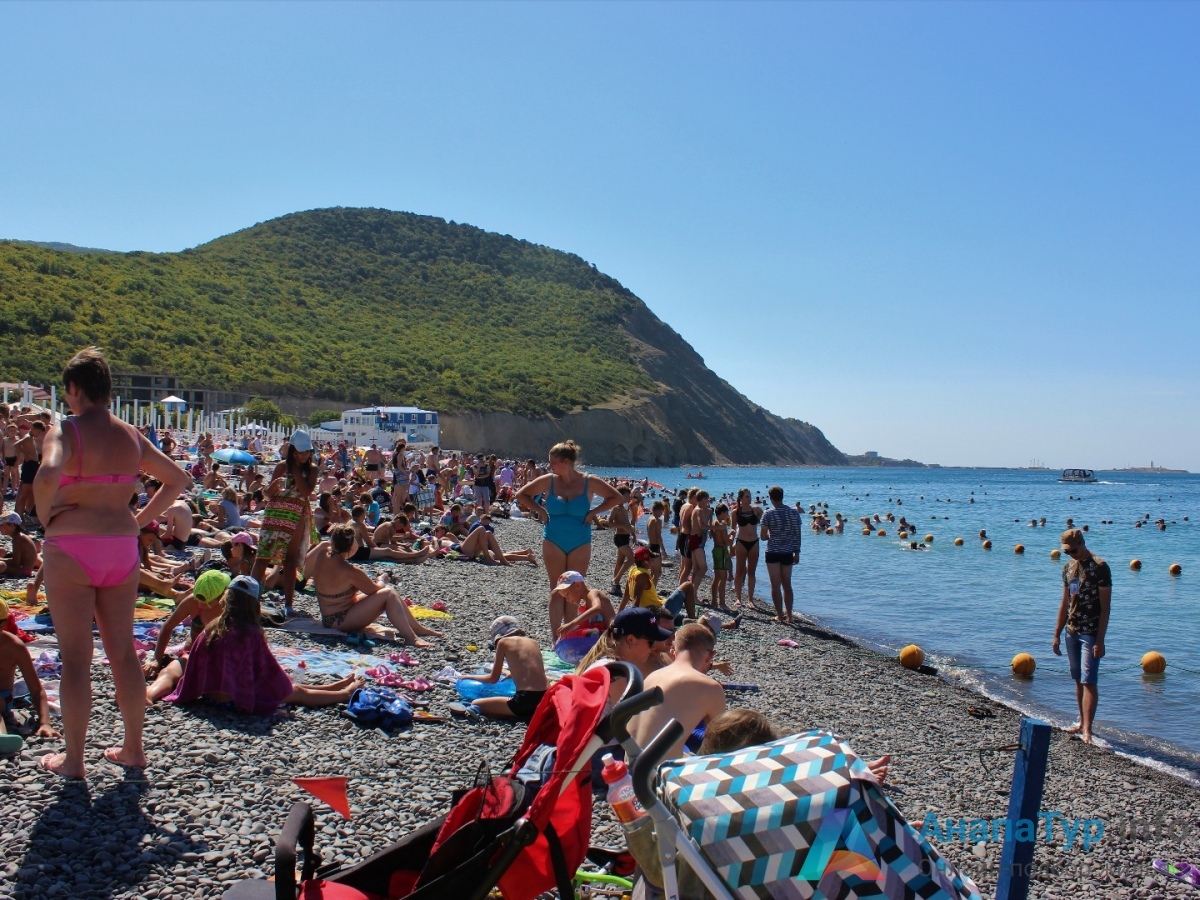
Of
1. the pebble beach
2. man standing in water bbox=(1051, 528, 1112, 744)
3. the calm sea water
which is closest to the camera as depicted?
the pebble beach

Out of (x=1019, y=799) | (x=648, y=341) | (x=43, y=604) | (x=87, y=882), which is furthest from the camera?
(x=648, y=341)

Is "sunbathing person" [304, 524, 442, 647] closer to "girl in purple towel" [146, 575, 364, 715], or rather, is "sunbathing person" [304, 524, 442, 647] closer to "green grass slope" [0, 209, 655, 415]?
"girl in purple towel" [146, 575, 364, 715]

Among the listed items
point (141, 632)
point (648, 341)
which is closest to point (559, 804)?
point (141, 632)

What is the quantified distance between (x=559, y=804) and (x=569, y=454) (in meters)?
4.78

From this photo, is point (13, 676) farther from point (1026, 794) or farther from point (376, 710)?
point (1026, 794)

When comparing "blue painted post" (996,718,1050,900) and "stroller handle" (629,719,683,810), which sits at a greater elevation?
"stroller handle" (629,719,683,810)

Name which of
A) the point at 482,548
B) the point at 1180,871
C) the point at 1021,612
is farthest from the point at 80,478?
the point at 1021,612

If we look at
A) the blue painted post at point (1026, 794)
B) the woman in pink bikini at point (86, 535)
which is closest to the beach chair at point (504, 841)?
the blue painted post at point (1026, 794)

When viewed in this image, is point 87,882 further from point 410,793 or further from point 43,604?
point 43,604

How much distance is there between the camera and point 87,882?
3209 mm

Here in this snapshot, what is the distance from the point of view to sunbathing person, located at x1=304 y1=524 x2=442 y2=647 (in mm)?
7941

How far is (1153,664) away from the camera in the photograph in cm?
1120

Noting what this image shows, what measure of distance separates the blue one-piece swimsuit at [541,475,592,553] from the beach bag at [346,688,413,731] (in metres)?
2.23

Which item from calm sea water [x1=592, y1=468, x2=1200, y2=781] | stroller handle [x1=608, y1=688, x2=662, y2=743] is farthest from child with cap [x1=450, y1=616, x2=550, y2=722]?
calm sea water [x1=592, y1=468, x2=1200, y2=781]
